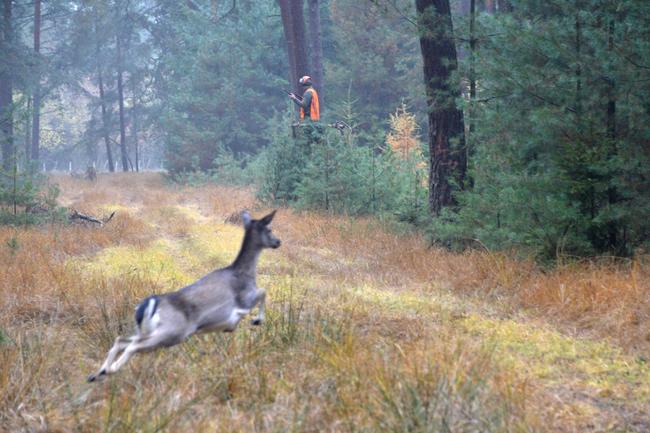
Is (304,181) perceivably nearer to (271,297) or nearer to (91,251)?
(91,251)

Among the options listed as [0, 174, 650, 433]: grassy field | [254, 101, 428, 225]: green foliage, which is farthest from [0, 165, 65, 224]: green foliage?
[254, 101, 428, 225]: green foliage

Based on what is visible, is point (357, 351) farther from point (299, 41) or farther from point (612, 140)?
point (299, 41)

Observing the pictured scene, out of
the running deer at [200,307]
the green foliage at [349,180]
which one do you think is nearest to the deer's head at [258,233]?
the running deer at [200,307]

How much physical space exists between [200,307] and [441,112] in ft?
25.9

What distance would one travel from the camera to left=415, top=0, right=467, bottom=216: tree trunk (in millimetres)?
11516

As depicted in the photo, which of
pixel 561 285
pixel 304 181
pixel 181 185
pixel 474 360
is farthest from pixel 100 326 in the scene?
pixel 181 185

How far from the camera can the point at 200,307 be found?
15.3 ft

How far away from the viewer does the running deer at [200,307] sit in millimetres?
4281

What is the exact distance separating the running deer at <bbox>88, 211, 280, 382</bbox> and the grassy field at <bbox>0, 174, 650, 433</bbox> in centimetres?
28

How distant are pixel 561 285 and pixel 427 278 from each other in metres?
2.01

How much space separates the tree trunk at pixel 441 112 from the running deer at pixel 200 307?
6620 mm

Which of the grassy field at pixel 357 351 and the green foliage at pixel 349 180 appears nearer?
the grassy field at pixel 357 351

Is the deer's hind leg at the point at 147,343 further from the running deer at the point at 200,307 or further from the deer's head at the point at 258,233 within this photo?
the deer's head at the point at 258,233

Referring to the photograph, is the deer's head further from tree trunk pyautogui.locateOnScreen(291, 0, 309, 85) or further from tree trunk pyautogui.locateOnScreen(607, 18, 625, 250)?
tree trunk pyautogui.locateOnScreen(291, 0, 309, 85)
